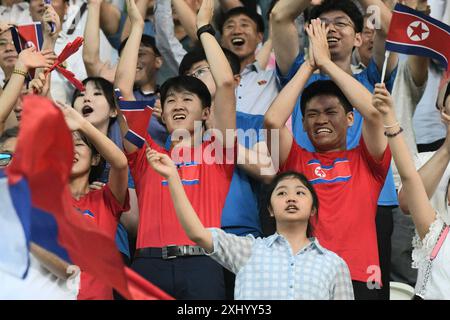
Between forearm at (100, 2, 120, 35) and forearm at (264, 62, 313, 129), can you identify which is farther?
forearm at (100, 2, 120, 35)

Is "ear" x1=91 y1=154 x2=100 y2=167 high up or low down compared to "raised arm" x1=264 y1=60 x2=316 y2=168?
down

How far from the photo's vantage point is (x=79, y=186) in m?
7.00

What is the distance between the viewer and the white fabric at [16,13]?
912cm

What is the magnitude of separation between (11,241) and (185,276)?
1283 mm

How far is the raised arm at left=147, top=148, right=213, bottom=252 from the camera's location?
6.00m

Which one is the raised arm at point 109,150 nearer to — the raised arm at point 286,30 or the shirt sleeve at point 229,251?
the shirt sleeve at point 229,251

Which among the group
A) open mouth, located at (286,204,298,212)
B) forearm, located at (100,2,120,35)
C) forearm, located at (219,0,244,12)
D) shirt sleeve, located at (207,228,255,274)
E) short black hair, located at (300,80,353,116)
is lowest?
shirt sleeve, located at (207,228,255,274)

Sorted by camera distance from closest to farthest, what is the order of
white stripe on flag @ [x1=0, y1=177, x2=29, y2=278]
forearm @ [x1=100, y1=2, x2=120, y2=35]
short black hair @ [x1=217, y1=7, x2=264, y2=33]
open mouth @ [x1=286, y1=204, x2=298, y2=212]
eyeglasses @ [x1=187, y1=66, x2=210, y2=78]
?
1. white stripe on flag @ [x1=0, y1=177, x2=29, y2=278]
2. open mouth @ [x1=286, y1=204, x2=298, y2=212]
3. eyeglasses @ [x1=187, y1=66, x2=210, y2=78]
4. short black hair @ [x1=217, y1=7, x2=264, y2=33]
5. forearm @ [x1=100, y1=2, x2=120, y2=35]

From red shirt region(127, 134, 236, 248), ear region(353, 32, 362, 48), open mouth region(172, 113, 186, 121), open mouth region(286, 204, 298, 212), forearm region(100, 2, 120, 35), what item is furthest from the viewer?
forearm region(100, 2, 120, 35)

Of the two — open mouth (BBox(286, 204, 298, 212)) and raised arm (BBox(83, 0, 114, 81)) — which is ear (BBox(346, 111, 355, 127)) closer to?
open mouth (BBox(286, 204, 298, 212))

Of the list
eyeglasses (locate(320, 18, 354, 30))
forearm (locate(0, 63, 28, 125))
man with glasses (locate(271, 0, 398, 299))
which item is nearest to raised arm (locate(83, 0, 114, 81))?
forearm (locate(0, 63, 28, 125))

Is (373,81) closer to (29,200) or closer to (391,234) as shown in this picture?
(391,234)

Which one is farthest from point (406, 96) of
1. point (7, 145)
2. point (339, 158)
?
point (7, 145)
